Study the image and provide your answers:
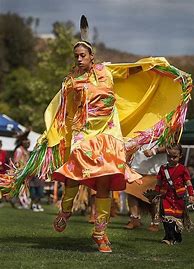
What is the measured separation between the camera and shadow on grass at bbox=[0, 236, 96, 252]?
24.0ft

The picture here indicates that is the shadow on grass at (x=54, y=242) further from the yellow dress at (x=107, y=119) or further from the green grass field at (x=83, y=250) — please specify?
the yellow dress at (x=107, y=119)

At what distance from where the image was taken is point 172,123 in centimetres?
767

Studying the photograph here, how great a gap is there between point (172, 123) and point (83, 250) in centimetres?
165

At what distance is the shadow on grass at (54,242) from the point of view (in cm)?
730

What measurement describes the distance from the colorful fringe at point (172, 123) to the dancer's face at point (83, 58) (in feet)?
3.07

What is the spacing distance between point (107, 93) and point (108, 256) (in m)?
1.60

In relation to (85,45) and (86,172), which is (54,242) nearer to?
(86,172)

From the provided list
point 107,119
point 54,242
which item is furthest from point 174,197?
point 107,119

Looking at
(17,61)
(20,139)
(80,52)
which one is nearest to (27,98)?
(17,61)

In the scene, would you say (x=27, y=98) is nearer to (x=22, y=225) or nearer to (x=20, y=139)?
(x=20, y=139)

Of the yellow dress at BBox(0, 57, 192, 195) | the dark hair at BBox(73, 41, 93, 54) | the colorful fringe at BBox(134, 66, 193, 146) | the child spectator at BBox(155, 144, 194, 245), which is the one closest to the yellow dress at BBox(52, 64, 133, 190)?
the yellow dress at BBox(0, 57, 192, 195)

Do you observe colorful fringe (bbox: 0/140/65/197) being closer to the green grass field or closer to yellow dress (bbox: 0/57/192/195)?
yellow dress (bbox: 0/57/192/195)

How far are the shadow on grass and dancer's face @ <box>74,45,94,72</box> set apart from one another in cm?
179

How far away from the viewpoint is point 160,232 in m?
9.66
